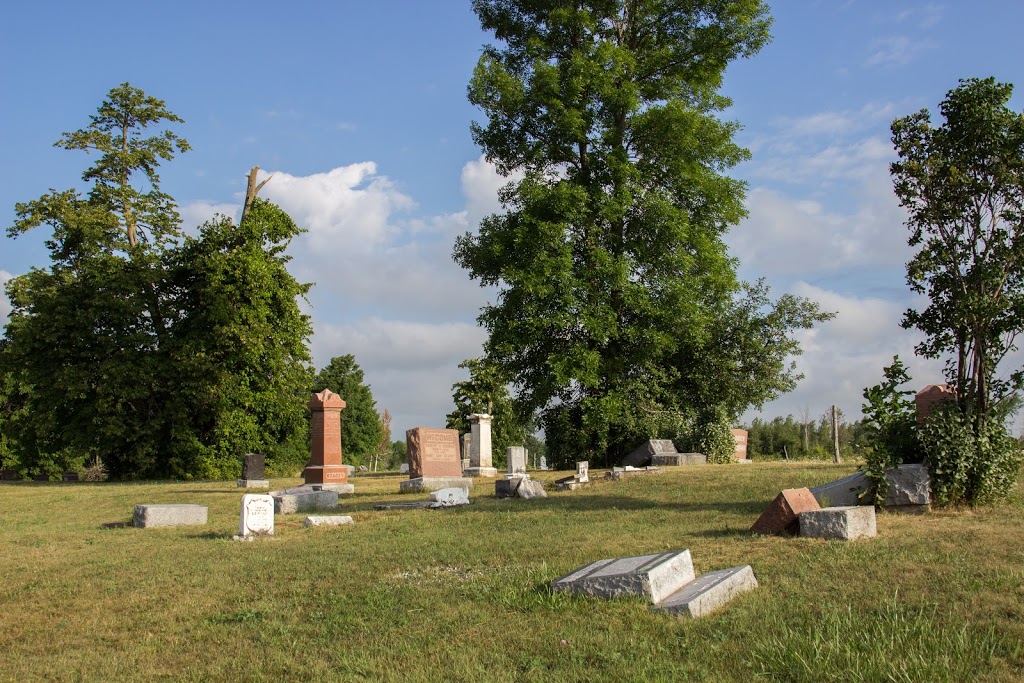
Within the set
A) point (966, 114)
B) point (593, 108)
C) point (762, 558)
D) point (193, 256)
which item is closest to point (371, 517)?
point (762, 558)

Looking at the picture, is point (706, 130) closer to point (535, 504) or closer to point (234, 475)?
point (535, 504)

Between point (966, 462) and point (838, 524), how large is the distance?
314 centimetres

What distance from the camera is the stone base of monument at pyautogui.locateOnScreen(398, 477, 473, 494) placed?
1939 centimetres

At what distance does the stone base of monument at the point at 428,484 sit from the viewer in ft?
63.6

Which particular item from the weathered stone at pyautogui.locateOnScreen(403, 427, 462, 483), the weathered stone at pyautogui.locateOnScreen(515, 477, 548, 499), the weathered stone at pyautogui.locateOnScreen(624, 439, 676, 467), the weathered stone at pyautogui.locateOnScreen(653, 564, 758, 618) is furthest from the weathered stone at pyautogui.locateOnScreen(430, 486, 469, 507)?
the weathered stone at pyautogui.locateOnScreen(653, 564, 758, 618)

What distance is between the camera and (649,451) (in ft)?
74.8

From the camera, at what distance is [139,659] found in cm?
574

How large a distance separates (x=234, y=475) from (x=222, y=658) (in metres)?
24.2

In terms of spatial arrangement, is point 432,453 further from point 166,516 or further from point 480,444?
point 166,516

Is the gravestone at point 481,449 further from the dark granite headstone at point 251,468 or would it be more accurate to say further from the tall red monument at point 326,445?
the dark granite headstone at point 251,468

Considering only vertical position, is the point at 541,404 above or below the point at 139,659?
above

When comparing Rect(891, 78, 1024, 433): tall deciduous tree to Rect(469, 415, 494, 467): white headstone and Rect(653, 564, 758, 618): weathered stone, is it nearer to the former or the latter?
Rect(653, 564, 758, 618): weathered stone

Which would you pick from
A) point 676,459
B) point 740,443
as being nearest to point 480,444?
point 676,459

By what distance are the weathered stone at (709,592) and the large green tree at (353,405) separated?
41996mm
